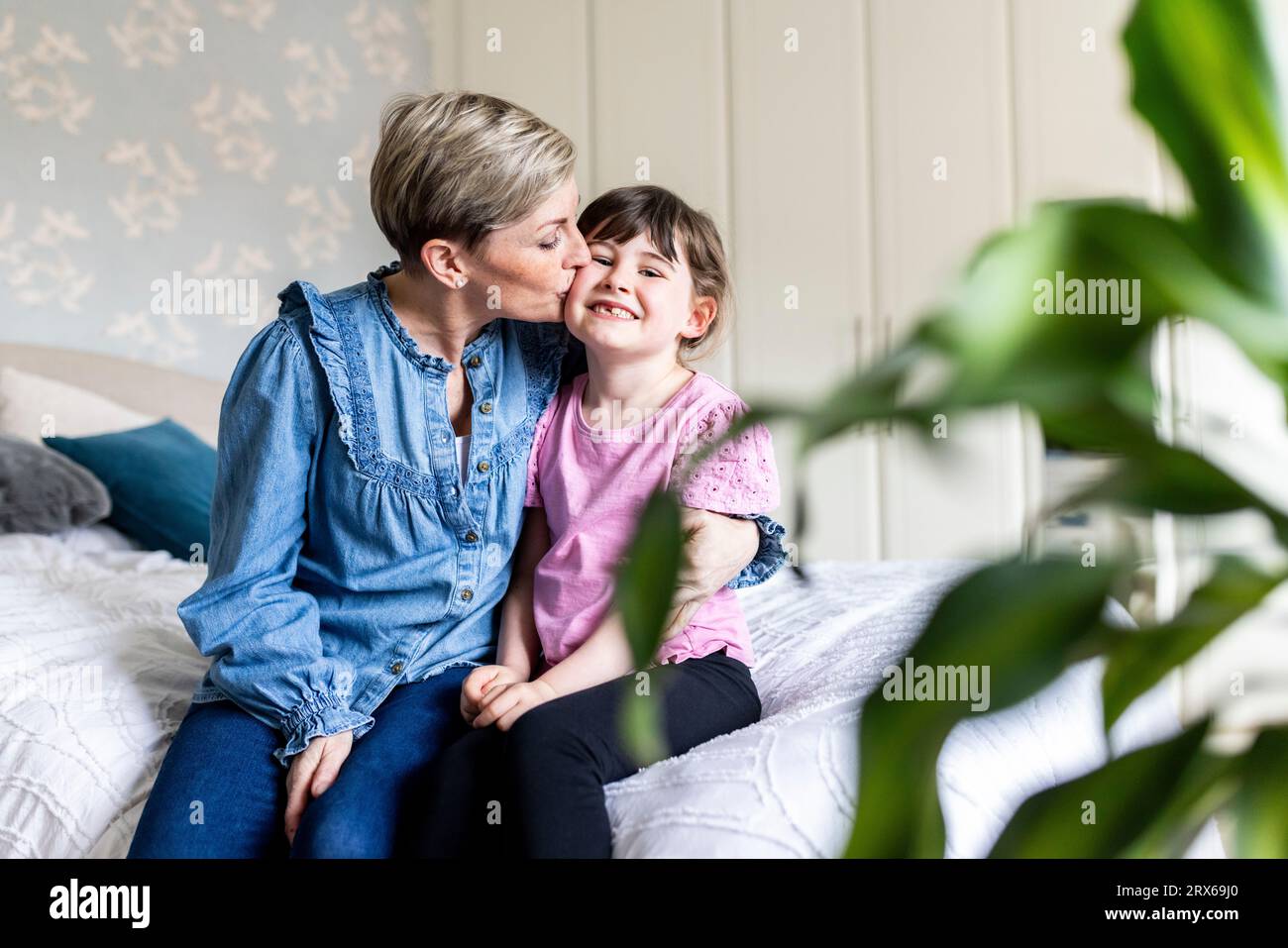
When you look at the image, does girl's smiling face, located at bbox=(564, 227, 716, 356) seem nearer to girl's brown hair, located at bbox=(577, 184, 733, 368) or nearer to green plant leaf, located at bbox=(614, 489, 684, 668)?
girl's brown hair, located at bbox=(577, 184, 733, 368)

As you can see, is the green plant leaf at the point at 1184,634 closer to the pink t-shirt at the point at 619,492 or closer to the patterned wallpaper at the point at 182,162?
the pink t-shirt at the point at 619,492

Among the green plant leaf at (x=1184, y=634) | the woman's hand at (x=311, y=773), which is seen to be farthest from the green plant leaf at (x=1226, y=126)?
the woman's hand at (x=311, y=773)

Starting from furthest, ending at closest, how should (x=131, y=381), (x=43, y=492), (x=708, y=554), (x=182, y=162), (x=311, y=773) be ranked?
(x=182, y=162), (x=131, y=381), (x=43, y=492), (x=708, y=554), (x=311, y=773)

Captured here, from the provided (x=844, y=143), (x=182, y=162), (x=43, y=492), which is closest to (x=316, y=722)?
(x=43, y=492)

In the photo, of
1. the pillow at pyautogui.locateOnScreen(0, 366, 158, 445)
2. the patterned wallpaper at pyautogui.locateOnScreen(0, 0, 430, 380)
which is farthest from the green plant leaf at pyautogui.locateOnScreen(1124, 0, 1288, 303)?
the patterned wallpaper at pyautogui.locateOnScreen(0, 0, 430, 380)

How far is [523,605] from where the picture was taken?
134 cm

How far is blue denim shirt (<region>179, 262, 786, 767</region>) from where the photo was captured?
1195 millimetres

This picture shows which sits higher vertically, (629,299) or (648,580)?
(629,299)

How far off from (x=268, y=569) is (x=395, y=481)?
0.17 metres

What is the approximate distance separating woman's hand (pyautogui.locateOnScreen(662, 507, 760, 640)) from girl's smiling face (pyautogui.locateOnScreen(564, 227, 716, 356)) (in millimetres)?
233

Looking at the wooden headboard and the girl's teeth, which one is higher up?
the girl's teeth

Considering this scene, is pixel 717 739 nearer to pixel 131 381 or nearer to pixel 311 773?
pixel 311 773

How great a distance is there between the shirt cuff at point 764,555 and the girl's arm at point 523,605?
0.24 metres

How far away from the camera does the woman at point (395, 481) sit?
1.18 meters
